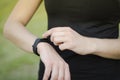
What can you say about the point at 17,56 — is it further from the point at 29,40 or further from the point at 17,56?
the point at 29,40

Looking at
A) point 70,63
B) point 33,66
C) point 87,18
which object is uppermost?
point 87,18

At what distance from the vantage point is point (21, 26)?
34.4 inches

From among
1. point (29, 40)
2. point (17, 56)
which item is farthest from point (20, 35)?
point (17, 56)

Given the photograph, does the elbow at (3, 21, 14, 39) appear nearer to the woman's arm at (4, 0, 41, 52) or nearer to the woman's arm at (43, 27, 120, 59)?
the woman's arm at (4, 0, 41, 52)

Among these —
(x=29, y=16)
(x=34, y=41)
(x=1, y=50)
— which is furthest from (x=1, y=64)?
(x=34, y=41)

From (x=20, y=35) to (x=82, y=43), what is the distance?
6.9 inches

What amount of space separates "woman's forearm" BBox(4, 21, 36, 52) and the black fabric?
0.08 m

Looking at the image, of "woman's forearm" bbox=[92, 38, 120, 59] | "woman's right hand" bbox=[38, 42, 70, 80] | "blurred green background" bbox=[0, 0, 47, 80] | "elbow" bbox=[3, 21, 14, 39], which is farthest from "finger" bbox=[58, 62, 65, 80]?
"blurred green background" bbox=[0, 0, 47, 80]

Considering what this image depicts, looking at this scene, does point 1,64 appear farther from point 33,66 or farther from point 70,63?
point 70,63

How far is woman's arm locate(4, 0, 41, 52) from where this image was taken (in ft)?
2.71

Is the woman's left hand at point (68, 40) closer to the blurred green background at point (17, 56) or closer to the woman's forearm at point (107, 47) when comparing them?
the woman's forearm at point (107, 47)

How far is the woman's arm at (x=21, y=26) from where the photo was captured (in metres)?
0.83

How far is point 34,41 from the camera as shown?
2.64 ft

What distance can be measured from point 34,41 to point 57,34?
0.10 m
